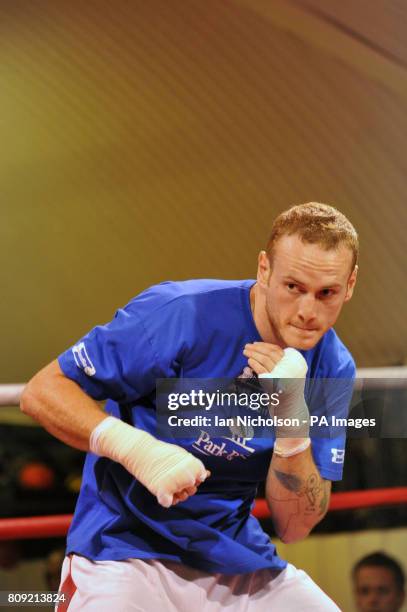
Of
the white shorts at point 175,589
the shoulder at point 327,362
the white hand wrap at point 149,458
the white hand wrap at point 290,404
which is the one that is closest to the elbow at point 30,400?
the white hand wrap at point 149,458

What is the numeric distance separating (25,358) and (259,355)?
0.74 metres

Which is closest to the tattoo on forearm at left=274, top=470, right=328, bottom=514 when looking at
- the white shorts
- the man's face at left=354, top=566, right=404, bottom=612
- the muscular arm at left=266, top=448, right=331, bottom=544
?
the muscular arm at left=266, top=448, right=331, bottom=544

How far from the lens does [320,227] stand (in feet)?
3.71

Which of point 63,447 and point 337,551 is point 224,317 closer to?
point 63,447

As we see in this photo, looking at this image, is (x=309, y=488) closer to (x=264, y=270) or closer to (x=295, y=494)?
(x=295, y=494)

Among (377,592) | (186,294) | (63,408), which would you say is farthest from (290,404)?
(377,592)

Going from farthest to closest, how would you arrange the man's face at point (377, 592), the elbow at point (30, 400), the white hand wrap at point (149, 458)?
the man's face at point (377, 592)
the elbow at point (30, 400)
the white hand wrap at point (149, 458)

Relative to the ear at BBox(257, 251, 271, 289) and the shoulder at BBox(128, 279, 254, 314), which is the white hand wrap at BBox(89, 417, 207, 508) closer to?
the shoulder at BBox(128, 279, 254, 314)

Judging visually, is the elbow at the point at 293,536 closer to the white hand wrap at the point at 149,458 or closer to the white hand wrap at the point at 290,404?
the white hand wrap at the point at 290,404

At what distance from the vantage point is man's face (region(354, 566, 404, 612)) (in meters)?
1.64

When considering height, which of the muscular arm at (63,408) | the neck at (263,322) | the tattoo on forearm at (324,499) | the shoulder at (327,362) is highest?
the neck at (263,322)

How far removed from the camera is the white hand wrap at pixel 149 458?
0.99m

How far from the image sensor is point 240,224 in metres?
1.84

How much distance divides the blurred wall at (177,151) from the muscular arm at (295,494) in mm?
639
